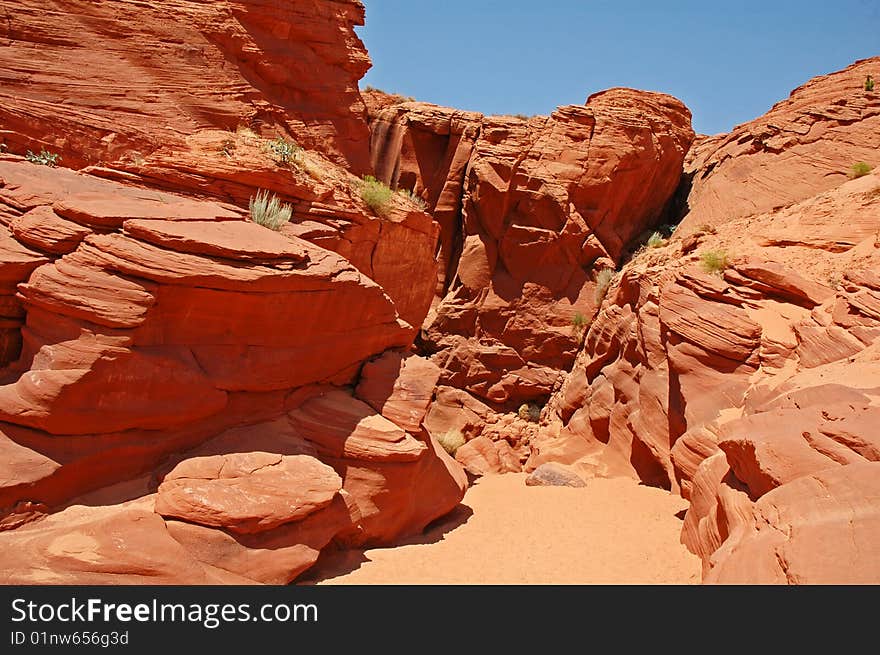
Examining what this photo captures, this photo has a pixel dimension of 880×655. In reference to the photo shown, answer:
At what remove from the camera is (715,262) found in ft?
40.9

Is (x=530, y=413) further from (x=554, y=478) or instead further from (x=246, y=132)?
(x=246, y=132)

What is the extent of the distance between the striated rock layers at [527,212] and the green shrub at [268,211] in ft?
38.8

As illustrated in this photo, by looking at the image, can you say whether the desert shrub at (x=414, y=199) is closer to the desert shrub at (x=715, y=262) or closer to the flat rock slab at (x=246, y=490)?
the desert shrub at (x=715, y=262)

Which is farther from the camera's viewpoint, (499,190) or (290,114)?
(499,190)

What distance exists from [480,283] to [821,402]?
50.8 ft

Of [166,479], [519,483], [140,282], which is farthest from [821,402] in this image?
[140,282]

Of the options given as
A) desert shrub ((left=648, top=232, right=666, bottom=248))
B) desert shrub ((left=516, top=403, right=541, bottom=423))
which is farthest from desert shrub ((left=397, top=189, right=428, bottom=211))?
desert shrub ((left=516, top=403, right=541, bottom=423))

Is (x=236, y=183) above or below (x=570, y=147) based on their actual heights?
below

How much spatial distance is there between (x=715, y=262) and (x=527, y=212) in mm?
10409

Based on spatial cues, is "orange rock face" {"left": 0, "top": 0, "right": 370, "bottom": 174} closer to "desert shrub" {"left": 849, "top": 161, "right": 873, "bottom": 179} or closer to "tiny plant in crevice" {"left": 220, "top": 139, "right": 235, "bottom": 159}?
"tiny plant in crevice" {"left": 220, "top": 139, "right": 235, "bottom": 159}

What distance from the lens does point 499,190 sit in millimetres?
21828

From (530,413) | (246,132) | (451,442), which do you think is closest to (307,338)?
(246,132)

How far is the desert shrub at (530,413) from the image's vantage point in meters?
21.0
